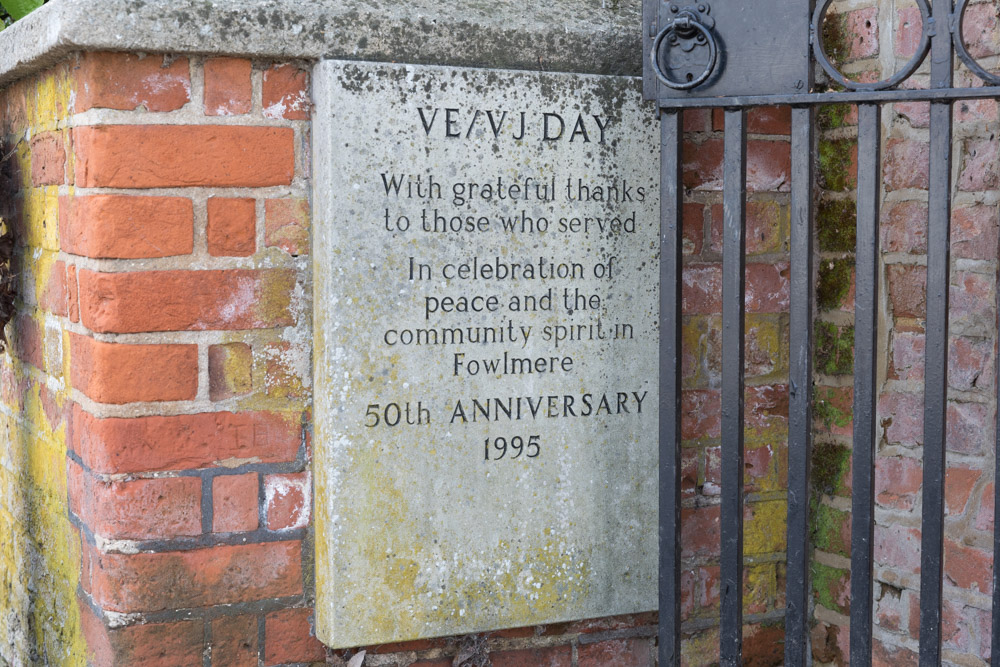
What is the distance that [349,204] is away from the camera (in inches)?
64.2

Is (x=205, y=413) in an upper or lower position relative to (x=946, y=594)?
upper

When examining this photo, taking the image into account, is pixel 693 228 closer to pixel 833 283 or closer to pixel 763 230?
pixel 763 230

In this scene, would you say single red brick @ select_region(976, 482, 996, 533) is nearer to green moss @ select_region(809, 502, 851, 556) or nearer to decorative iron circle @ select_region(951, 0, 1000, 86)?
green moss @ select_region(809, 502, 851, 556)

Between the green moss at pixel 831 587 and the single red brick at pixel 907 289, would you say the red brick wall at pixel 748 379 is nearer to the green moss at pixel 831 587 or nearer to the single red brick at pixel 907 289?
the green moss at pixel 831 587

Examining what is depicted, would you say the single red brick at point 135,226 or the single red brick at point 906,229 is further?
the single red brick at point 906,229

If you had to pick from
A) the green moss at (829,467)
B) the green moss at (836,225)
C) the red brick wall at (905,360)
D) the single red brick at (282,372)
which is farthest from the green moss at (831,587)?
the single red brick at (282,372)

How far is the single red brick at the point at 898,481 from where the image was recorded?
1.85 meters

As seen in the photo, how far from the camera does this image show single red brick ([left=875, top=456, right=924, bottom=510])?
6.07 ft

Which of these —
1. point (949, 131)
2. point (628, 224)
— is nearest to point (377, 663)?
point (628, 224)

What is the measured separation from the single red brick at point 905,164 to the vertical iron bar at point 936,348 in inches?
16.1

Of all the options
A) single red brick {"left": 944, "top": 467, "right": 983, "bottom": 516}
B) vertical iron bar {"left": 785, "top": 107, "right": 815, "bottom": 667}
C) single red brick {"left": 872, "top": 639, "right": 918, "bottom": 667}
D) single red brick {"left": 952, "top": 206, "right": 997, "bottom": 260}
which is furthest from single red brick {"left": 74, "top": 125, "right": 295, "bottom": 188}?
single red brick {"left": 872, "top": 639, "right": 918, "bottom": 667}

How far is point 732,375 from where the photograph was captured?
164cm

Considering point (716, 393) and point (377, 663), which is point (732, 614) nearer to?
point (716, 393)

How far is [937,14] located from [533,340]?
2.63 feet
